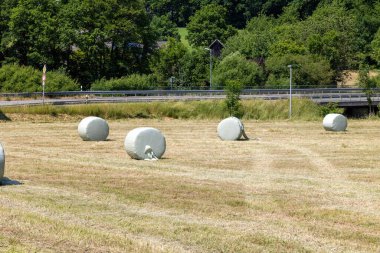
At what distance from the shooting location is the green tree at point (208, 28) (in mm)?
148000

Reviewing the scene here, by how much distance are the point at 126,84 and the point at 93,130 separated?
47.4 metres

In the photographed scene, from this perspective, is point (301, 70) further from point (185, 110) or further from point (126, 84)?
point (185, 110)

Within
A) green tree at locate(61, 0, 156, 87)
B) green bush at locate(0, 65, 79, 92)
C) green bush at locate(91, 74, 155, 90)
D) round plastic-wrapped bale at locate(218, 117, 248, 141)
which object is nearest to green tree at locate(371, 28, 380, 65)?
green tree at locate(61, 0, 156, 87)

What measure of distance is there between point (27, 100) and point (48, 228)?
54237 millimetres

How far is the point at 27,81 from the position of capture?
77625mm

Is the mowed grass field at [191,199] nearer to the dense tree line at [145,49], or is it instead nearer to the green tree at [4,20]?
the dense tree line at [145,49]

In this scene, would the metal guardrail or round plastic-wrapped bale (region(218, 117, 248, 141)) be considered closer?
round plastic-wrapped bale (region(218, 117, 248, 141))

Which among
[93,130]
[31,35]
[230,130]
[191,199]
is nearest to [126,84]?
[31,35]

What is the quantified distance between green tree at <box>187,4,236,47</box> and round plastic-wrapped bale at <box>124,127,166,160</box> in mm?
118064

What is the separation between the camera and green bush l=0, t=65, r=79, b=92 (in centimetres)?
7725

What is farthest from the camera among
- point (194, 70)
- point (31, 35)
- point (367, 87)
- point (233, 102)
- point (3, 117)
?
point (194, 70)

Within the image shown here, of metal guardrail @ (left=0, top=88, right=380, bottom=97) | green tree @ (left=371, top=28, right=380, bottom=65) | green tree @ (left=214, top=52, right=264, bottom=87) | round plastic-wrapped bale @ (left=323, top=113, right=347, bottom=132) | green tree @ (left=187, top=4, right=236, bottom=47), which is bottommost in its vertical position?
round plastic-wrapped bale @ (left=323, top=113, right=347, bottom=132)

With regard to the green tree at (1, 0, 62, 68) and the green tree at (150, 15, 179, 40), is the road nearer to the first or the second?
the green tree at (1, 0, 62, 68)

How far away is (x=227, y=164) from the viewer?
29.0 meters
